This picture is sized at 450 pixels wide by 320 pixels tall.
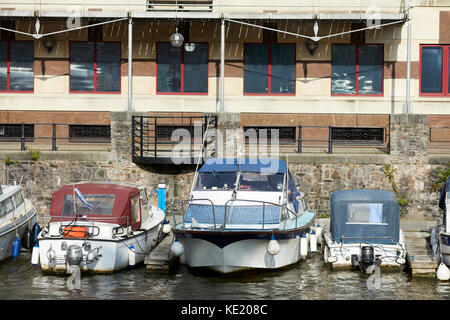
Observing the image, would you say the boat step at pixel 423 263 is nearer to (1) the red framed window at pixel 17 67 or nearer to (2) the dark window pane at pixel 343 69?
(2) the dark window pane at pixel 343 69

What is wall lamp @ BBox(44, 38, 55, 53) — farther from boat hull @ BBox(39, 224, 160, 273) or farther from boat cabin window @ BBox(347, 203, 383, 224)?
boat cabin window @ BBox(347, 203, 383, 224)

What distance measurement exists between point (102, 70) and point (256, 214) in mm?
13022

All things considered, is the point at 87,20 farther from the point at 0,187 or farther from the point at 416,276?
the point at 416,276

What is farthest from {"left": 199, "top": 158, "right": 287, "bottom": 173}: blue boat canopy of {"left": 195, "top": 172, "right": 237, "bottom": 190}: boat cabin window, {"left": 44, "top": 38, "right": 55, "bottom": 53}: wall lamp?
{"left": 44, "top": 38, "right": 55, "bottom": 53}: wall lamp

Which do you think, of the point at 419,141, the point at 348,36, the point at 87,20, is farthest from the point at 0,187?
the point at 348,36

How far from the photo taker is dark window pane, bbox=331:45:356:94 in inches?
1174

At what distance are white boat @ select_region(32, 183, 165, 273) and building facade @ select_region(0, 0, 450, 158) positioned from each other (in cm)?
920

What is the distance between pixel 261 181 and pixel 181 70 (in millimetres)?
10383

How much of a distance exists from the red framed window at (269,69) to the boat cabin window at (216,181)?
31.1 ft

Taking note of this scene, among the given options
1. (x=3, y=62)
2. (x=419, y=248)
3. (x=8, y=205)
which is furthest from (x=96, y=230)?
(x=3, y=62)
